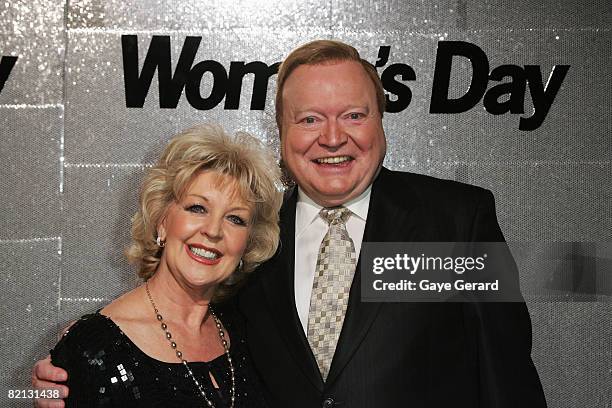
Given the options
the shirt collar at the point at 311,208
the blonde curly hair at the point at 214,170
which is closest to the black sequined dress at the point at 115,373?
the blonde curly hair at the point at 214,170

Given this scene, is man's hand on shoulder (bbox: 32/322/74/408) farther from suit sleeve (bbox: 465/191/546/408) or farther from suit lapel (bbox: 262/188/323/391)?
suit sleeve (bbox: 465/191/546/408)

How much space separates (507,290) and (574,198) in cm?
70

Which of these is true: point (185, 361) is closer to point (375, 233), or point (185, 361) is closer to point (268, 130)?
point (375, 233)

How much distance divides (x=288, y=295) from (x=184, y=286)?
0.27m

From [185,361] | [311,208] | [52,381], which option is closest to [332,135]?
[311,208]

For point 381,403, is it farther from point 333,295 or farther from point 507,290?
point 507,290

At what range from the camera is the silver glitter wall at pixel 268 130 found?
9.15ft

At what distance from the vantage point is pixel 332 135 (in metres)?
2.18

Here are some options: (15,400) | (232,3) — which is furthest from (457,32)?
(15,400)

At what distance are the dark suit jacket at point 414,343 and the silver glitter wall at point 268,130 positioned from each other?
2.04 ft

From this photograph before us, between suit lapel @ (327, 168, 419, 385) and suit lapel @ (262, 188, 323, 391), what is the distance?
0.22 ft

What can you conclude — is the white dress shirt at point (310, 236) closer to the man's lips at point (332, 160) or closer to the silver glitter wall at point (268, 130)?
the man's lips at point (332, 160)

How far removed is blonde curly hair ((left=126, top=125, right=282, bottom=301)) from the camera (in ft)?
6.84

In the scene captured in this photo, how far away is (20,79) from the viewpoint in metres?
2.83
